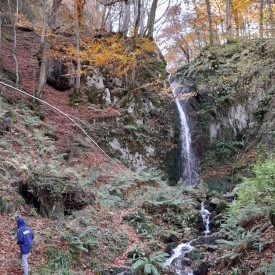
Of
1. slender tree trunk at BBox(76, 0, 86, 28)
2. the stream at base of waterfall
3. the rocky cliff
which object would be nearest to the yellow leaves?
slender tree trunk at BBox(76, 0, 86, 28)

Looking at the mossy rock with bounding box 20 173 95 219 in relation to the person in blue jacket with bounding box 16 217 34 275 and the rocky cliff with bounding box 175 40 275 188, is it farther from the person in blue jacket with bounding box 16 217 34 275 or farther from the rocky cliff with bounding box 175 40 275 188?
the rocky cliff with bounding box 175 40 275 188

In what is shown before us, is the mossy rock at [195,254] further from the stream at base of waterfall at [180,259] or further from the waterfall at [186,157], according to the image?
the waterfall at [186,157]

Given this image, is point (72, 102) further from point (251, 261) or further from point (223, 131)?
point (251, 261)

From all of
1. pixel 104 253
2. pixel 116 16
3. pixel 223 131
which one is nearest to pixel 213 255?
pixel 104 253

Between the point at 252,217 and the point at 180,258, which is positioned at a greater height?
the point at 252,217

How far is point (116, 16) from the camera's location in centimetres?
3284

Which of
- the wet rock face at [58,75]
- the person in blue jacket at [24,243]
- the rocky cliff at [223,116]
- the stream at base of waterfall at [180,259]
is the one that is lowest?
the stream at base of waterfall at [180,259]

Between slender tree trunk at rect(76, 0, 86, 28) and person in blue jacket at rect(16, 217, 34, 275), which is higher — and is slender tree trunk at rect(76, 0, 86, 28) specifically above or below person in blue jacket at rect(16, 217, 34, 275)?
above

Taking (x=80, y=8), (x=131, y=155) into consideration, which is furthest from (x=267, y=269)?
(x=80, y=8)

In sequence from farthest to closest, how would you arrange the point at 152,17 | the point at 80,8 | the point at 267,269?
the point at 152,17, the point at 80,8, the point at 267,269

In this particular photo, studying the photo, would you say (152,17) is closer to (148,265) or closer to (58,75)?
(58,75)

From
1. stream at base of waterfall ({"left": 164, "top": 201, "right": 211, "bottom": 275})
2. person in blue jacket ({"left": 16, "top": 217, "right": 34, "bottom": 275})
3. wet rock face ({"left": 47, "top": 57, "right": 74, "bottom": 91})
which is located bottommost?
stream at base of waterfall ({"left": 164, "top": 201, "right": 211, "bottom": 275})

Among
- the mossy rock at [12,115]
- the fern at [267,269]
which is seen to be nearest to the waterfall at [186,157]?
the mossy rock at [12,115]

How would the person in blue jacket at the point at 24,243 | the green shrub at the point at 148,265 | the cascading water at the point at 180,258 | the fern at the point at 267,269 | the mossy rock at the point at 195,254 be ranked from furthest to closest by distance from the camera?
the mossy rock at the point at 195,254
the cascading water at the point at 180,258
the green shrub at the point at 148,265
the person in blue jacket at the point at 24,243
the fern at the point at 267,269
